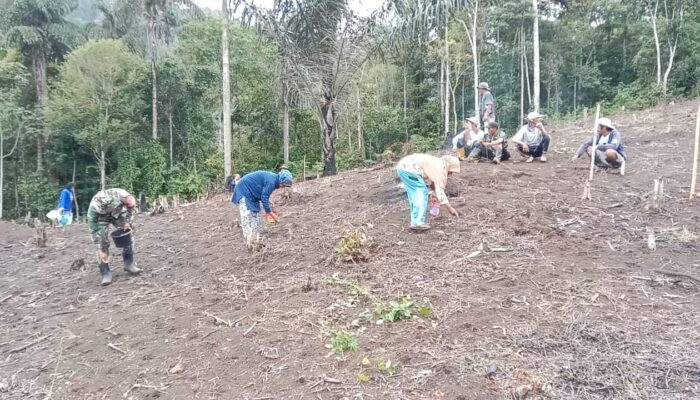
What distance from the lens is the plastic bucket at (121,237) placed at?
589cm

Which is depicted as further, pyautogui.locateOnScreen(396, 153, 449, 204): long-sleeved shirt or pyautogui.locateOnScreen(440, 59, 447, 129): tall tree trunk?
pyautogui.locateOnScreen(440, 59, 447, 129): tall tree trunk

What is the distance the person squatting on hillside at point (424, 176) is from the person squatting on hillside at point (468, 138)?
2.80m

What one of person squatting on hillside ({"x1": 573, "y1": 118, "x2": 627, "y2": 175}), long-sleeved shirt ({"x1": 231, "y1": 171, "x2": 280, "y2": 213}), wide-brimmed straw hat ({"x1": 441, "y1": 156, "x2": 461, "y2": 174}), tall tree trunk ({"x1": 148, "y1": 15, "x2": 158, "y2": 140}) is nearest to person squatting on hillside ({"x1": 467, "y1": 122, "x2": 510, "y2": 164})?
person squatting on hillside ({"x1": 573, "y1": 118, "x2": 627, "y2": 175})

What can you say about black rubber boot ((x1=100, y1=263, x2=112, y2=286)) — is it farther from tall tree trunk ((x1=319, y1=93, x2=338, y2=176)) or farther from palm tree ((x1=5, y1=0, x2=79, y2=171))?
palm tree ((x1=5, y1=0, x2=79, y2=171))

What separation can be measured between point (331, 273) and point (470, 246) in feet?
4.81

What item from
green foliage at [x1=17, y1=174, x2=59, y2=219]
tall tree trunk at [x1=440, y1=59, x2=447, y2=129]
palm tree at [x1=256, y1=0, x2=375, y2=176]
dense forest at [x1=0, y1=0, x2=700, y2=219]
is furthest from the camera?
tall tree trunk at [x1=440, y1=59, x2=447, y2=129]

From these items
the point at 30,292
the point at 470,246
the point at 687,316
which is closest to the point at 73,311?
the point at 30,292

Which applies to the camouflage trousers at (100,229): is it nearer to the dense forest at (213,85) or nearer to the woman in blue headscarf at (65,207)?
the woman in blue headscarf at (65,207)

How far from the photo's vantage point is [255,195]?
585 centimetres

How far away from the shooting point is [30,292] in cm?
609

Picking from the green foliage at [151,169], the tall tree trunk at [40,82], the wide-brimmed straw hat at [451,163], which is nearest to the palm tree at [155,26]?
the green foliage at [151,169]

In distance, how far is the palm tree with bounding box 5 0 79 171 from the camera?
21.1 meters

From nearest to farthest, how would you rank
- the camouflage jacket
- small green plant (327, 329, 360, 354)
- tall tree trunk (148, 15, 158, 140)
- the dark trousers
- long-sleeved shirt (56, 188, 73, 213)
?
small green plant (327, 329, 360, 354), the camouflage jacket, the dark trousers, long-sleeved shirt (56, 188, 73, 213), tall tree trunk (148, 15, 158, 140)

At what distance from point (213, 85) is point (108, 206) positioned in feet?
60.8
